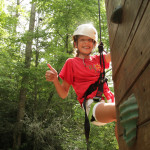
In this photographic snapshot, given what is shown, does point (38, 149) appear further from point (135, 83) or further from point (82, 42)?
point (135, 83)

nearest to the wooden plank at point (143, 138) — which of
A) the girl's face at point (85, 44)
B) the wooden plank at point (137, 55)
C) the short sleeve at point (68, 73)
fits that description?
the wooden plank at point (137, 55)

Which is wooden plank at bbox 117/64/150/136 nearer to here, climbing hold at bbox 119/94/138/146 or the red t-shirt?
climbing hold at bbox 119/94/138/146

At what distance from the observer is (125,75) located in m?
1.06

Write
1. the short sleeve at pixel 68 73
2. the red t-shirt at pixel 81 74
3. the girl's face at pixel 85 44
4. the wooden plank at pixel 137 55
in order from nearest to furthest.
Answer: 1. the wooden plank at pixel 137 55
2. the red t-shirt at pixel 81 74
3. the short sleeve at pixel 68 73
4. the girl's face at pixel 85 44

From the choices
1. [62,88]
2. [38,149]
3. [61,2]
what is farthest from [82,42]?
[38,149]

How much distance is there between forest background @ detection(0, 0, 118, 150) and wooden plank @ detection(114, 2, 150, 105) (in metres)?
5.87

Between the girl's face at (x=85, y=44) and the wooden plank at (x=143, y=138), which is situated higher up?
the girl's face at (x=85, y=44)

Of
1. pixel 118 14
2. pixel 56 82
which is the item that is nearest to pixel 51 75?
pixel 56 82

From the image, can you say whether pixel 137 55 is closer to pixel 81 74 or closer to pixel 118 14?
pixel 118 14

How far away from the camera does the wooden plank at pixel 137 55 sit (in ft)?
2.39

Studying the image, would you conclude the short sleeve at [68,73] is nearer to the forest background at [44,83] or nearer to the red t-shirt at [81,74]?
the red t-shirt at [81,74]

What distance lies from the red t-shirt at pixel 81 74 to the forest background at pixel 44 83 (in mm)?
4819

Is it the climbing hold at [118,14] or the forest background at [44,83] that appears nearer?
the climbing hold at [118,14]

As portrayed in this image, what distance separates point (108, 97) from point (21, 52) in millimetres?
10051
